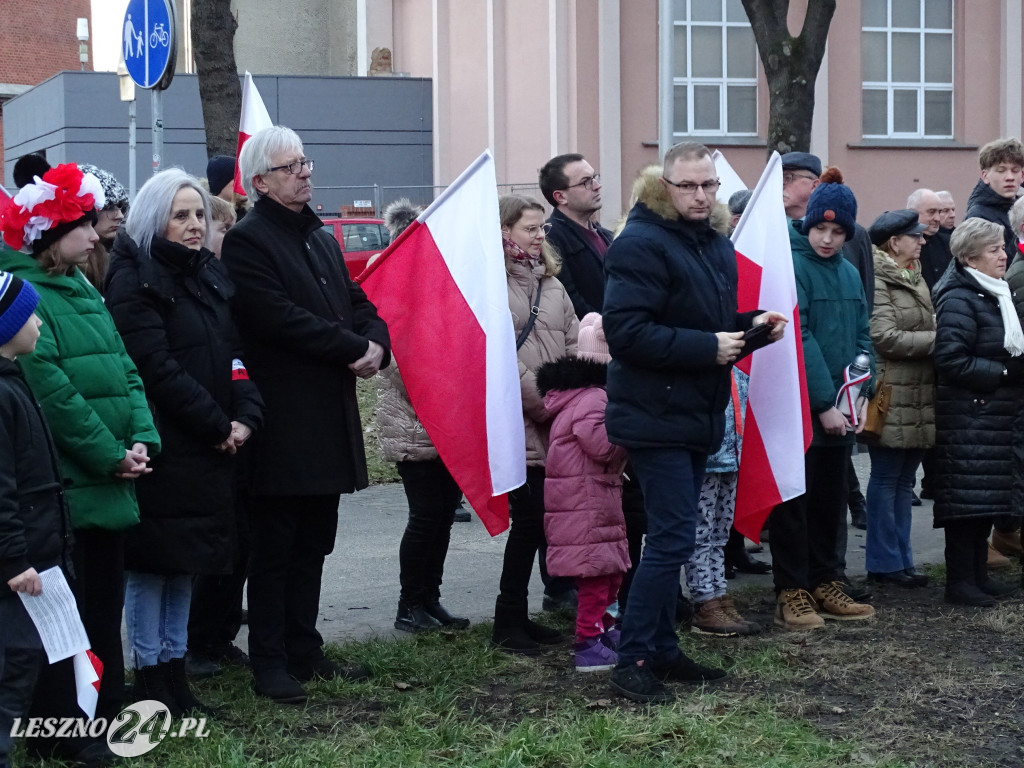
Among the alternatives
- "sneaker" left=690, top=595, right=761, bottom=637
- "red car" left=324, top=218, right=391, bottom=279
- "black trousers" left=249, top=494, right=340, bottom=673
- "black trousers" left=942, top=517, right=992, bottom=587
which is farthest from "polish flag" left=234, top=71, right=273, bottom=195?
"red car" left=324, top=218, right=391, bottom=279

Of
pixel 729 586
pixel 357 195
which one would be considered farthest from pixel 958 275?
pixel 357 195

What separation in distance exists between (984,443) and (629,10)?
1492 centimetres

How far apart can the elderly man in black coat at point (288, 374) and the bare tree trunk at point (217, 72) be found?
578 cm

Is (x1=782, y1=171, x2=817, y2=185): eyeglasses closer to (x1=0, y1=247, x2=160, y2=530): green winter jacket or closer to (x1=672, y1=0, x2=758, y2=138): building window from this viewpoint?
(x1=0, y1=247, x2=160, y2=530): green winter jacket

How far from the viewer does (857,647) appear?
595 cm

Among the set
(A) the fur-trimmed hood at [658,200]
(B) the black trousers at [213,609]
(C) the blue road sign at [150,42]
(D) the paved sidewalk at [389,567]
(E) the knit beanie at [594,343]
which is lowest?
(D) the paved sidewalk at [389,567]

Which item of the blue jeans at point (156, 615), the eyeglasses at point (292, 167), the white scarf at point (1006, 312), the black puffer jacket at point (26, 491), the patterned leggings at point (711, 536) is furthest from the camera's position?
the white scarf at point (1006, 312)

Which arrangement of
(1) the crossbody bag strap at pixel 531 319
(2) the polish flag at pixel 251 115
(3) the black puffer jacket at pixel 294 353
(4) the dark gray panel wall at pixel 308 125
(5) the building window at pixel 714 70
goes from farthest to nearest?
(4) the dark gray panel wall at pixel 308 125 → (5) the building window at pixel 714 70 → (2) the polish flag at pixel 251 115 → (1) the crossbody bag strap at pixel 531 319 → (3) the black puffer jacket at pixel 294 353

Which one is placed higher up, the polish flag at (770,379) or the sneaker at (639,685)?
the polish flag at (770,379)

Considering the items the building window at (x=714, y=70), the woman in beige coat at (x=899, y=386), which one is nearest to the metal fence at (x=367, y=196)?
the building window at (x=714, y=70)

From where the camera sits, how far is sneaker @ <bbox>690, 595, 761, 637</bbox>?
6.18 meters

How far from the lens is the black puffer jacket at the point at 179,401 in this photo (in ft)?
15.8

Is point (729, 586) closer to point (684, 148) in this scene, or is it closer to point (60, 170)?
point (684, 148)

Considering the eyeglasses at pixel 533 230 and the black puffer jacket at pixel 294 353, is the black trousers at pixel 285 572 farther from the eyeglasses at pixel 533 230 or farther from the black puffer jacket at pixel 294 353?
the eyeglasses at pixel 533 230
